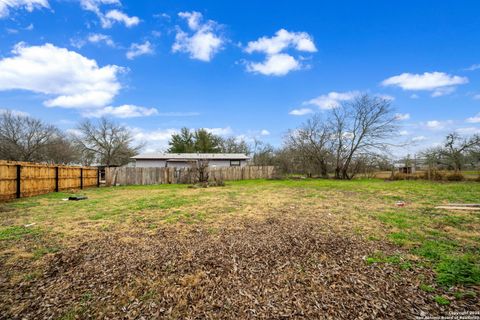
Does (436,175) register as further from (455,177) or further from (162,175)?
(162,175)

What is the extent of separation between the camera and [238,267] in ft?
10.7

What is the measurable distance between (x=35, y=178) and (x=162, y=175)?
29.9 ft

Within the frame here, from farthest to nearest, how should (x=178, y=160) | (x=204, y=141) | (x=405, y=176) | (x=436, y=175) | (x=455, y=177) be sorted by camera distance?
(x=204, y=141) < (x=178, y=160) < (x=405, y=176) < (x=436, y=175) < (x=455, y=177)

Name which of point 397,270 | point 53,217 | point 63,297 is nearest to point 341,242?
point 397,270

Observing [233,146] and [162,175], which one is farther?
[233,146]

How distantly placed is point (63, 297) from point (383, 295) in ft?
12.3

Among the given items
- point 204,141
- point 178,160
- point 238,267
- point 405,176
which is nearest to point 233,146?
point 204,141

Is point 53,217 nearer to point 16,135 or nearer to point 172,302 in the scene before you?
point 172,302

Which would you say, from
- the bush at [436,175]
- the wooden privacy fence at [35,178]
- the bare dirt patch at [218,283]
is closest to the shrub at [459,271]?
the bare dirt patch at [218,283]

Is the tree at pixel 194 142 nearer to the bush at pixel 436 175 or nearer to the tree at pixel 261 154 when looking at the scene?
the tree at pixel 261 154

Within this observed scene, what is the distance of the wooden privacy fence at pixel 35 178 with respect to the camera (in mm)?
8742

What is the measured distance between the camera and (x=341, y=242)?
4.21m

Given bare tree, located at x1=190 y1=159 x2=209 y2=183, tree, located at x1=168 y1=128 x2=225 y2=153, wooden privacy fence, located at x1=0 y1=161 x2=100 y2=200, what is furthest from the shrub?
tree, located at x1=168 y1=128 x2=225 y2=153

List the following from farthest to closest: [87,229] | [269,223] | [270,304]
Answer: [269,223], [87,229], [270,304]
